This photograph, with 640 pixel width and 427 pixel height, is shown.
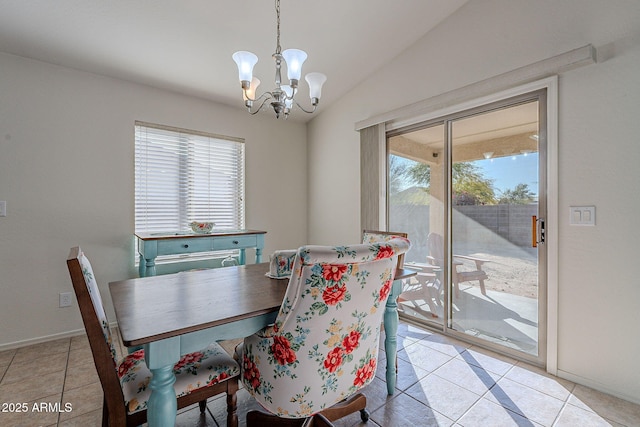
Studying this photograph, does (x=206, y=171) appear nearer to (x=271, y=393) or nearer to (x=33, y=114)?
(x=33, y=114)

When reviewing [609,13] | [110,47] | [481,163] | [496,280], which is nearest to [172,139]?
[110,47]

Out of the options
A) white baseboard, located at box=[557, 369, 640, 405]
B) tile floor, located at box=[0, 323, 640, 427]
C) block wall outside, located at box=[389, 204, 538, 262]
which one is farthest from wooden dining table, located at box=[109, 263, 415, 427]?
white baseboard, located at box=[557, 369, 640, 405]

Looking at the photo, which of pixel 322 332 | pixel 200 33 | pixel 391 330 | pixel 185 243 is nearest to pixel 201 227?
pixel 185 243

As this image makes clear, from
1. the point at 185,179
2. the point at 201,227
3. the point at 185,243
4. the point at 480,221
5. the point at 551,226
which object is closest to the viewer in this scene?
the point at 551,226

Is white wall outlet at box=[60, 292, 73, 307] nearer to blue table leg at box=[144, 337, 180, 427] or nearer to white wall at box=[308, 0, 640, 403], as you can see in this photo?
blue table leg at box=[144, 337, 180, 427]

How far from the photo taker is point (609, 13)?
175 centimetres

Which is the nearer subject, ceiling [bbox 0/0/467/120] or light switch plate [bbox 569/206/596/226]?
light switch plate [bbox 569/206/596/226]

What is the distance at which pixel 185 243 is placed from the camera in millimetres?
2688

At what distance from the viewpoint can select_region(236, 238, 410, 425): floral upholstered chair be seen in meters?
0.98

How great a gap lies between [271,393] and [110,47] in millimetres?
2829

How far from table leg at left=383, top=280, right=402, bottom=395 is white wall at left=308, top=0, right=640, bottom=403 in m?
1.21

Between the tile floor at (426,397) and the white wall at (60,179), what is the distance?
0.47 m

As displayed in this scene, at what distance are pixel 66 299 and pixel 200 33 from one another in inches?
102

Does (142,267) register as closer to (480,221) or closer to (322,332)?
(322,332)
